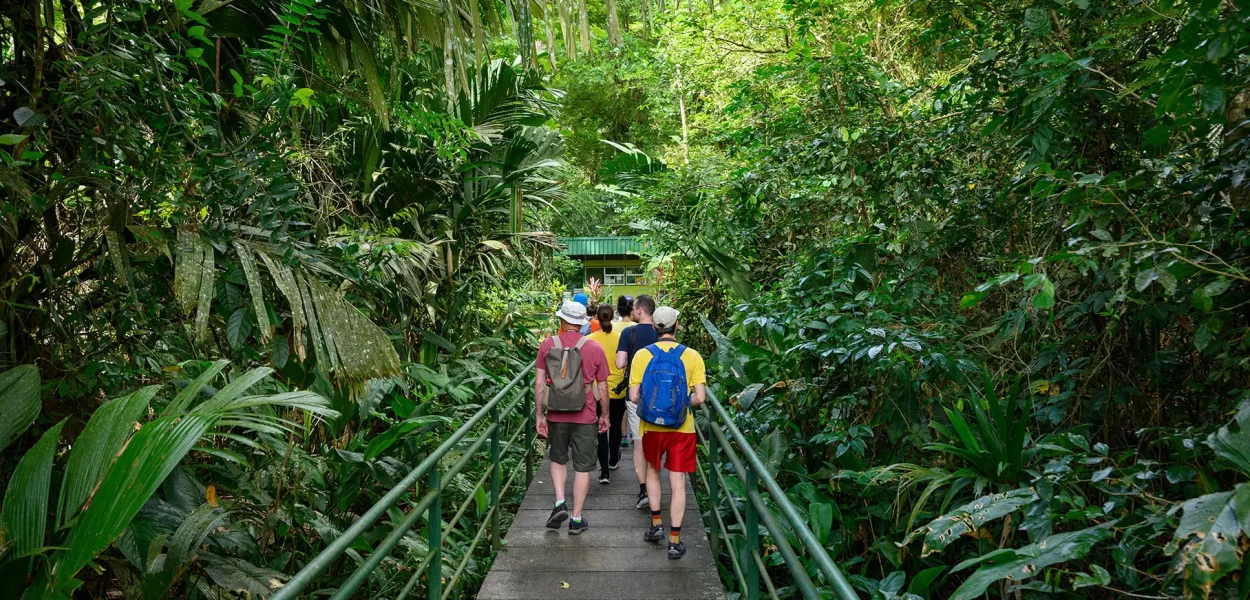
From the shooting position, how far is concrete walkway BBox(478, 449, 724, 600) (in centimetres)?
396

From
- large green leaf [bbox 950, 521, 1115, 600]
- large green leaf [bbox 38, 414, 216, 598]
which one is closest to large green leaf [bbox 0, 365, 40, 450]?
large green leaf [bbox 38, 414, 216, 598]

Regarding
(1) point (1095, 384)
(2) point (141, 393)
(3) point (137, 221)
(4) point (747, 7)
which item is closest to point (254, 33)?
(3) point (137, 221)

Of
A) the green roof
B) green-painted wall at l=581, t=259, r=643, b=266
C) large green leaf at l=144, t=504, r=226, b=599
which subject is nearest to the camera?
large green leaf at l=144, t=504, r=226, b=599

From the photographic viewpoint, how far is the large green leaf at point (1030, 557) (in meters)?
2.64

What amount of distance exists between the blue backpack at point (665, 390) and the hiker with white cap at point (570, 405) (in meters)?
0.52

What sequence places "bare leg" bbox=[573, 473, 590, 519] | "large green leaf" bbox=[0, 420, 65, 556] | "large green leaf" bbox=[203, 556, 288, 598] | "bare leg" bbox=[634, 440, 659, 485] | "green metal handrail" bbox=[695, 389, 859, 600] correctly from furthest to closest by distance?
"bare leg" bbox=[634, 440, 659, 485], "bare leg" bbox=[573, 473, 590, 519], "large green leaf" bbox=[203, 556, 288, 598], "large green leaf" bbox=[0, 420, 65, 556], "green metal handrail" bbox=[695, 389, 859, 600]

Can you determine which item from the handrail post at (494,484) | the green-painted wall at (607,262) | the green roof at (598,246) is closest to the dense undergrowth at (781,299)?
the handrail post at (494,484)

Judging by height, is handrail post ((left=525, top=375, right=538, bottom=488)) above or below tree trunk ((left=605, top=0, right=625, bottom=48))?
below

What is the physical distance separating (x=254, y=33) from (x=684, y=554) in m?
3.53

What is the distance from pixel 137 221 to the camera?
3.23 metres

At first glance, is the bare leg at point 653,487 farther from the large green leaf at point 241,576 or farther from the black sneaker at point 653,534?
the large green leaf at point 241,576

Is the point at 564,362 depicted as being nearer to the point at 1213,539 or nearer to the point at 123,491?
the point at 123,491

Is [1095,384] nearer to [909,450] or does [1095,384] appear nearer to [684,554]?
[909,450]

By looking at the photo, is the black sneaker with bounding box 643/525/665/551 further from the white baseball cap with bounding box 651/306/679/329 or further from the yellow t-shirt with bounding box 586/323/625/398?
the yellow t-shirt with bounding box 586/323/625/398
